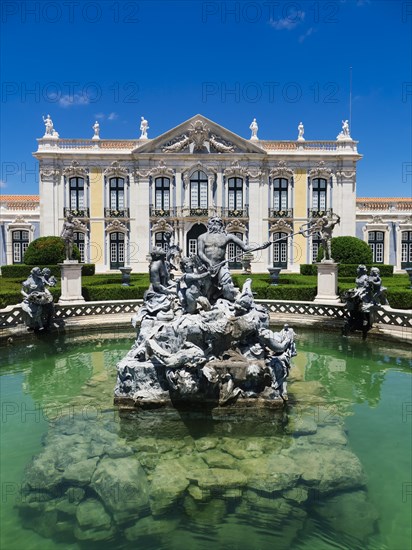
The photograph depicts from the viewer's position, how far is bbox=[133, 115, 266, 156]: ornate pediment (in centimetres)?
3092

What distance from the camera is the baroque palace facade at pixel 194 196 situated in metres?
31.3

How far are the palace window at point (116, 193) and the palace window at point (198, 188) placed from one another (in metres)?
5.34

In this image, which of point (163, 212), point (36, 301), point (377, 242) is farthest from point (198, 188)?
point (36, 301)

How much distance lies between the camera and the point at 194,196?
31984 mm

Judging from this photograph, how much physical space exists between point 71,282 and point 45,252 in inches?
475

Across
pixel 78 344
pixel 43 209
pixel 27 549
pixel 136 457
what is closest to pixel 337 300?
pixel 78 344

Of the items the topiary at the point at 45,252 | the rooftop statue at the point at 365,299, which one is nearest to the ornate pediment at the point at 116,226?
the topiary at the point at 45,252

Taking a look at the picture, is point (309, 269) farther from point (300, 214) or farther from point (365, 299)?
point (365, 299)

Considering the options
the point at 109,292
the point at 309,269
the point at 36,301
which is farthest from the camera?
the point at 309,269

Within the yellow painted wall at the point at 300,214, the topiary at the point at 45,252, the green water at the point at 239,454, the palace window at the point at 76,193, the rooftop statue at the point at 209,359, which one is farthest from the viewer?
the yellow painted wall at the point at 300,214

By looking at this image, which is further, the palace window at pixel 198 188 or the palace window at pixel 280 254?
the palace window at pixel 280 254

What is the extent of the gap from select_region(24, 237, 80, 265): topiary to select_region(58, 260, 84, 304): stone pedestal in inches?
429

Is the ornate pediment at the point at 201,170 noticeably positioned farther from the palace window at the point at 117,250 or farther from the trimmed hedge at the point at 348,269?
the trimmed hedge at the point at 348,269

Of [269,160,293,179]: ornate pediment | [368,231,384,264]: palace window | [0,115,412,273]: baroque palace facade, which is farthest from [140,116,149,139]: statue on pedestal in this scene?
[368,231,384,264]: palace window
